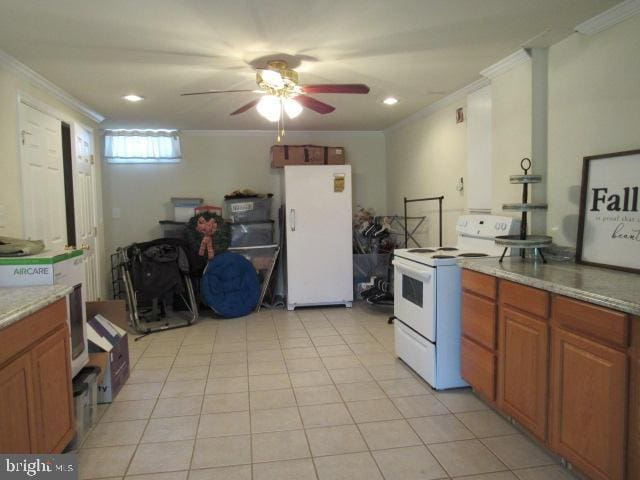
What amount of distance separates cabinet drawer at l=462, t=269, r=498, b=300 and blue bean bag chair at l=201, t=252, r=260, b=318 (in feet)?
9.12

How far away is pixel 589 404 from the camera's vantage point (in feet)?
5.69

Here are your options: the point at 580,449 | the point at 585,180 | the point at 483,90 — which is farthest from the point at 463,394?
the point at 483,90

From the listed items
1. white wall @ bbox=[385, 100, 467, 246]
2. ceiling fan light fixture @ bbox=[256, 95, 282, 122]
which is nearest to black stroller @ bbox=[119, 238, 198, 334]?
ceiling fan light fixture @ bbox=[256, 95, 282, 122]

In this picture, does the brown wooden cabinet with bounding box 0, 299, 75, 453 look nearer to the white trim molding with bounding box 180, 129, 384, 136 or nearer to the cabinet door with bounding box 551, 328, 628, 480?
the cabinet door with bounding box 551, 328, 628, 480

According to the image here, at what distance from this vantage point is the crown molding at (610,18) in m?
2.19

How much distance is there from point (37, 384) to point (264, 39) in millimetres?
2090

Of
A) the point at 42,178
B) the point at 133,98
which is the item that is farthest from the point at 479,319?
the point at 133,98

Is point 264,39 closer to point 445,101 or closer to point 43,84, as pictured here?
point 43,84

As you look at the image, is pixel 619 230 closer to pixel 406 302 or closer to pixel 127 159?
pixel 406 302

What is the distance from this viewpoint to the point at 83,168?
4285 millimetres

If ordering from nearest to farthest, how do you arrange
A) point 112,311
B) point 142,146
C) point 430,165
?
point 112,311 < point 430,165 < point 142,146

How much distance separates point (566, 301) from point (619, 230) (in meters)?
0.73

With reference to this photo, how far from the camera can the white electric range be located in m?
2.79

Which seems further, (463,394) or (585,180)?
(463,394)
